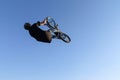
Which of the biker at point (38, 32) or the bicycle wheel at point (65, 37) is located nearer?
the biker at point (38, 32)

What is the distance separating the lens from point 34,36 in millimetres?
21547

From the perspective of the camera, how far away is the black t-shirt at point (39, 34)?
70.3ft

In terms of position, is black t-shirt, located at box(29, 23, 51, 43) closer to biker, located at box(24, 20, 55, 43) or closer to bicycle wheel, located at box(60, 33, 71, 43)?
biker, located at box(24, 20, 55, 43)

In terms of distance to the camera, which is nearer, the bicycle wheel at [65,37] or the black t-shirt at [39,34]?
the black t-shirt at [39,34]

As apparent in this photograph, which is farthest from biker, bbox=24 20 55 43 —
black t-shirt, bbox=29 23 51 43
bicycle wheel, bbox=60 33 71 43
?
bicycle wheel, bbox=60 33 71 43

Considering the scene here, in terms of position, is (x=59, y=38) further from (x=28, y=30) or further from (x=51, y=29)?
(x=28, y=30)

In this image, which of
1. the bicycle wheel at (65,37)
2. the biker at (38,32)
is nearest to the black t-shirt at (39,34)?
the biker at (38,32)

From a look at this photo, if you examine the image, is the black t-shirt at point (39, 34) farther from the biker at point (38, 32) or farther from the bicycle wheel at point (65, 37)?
the bicycle wheel at point (65, 37)

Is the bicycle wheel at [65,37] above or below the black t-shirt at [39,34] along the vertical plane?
above

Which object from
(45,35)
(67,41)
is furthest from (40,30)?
(67,41)

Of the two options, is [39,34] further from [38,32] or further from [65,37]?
[65,37]

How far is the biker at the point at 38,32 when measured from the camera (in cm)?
2140

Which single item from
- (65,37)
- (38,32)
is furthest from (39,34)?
(65,37)

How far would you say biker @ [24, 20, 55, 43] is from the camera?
70.2ft
